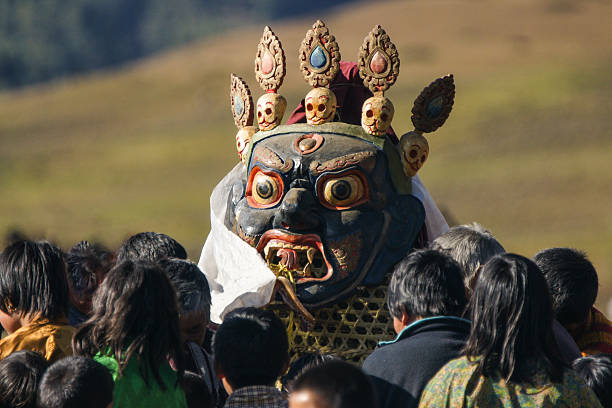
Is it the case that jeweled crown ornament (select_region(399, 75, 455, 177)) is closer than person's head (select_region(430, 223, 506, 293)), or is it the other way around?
person's head (select_region(430, 223, 506, 293))

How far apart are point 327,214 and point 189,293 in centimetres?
133

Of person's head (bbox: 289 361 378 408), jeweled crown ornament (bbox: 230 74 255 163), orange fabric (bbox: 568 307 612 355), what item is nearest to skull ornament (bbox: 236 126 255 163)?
jeweled crown ornament (bbox: 230 74 255 163)

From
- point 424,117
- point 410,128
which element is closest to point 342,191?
point 424,117

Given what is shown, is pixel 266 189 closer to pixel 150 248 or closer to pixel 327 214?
pixel 327 214

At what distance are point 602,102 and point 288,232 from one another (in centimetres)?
3330

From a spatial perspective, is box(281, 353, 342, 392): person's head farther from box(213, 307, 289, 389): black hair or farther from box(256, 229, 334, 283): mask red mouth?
box(256, 229, 334, 283): mask red mouth

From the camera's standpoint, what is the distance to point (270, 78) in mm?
6047

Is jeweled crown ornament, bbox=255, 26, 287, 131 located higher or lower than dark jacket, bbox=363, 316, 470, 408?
higher

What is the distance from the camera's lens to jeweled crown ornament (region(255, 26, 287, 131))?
597 centimetres

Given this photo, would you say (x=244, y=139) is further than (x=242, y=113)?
No

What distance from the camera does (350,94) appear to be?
6238 mm

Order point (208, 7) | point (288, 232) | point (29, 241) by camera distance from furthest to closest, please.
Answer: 1. point (208, 7)
2. point (288, 232)
3. point (29, 241)

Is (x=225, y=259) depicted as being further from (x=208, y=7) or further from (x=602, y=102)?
(x=208, y=7)

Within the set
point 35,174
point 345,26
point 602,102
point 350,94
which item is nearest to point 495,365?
point 350,94
